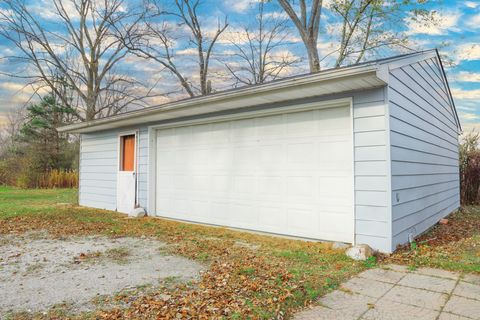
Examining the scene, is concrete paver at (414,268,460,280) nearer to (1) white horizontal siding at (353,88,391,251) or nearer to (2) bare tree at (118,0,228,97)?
(1) white horizontal siding at (353,88,391,251)

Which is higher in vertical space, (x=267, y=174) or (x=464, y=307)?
(x=267, y=174)

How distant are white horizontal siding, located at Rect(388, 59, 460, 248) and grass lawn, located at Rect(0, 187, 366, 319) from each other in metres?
1.33

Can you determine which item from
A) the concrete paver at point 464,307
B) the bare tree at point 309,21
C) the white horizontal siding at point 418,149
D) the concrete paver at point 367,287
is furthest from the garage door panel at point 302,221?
the bare tree at point 309,21

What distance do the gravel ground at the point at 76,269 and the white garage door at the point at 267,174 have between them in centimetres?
173

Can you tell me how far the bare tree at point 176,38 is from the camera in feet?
53.6

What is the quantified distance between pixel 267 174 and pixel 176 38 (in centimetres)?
1344

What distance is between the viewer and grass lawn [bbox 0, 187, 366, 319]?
98.4 inches

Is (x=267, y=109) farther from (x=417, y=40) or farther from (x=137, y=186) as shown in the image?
(x=417, y=40)

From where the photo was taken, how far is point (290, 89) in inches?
180

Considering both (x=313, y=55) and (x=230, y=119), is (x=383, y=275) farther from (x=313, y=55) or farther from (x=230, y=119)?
(x=313, y=55)

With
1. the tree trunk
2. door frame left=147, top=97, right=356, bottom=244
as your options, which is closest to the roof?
door frame left=147, top=97, right=356, bottom=244

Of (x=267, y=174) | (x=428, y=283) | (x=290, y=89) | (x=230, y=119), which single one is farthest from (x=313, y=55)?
(x=428, y=283)

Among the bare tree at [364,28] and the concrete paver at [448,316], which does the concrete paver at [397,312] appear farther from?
the bare tree at [364,28]

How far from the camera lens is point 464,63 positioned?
10.9 m
